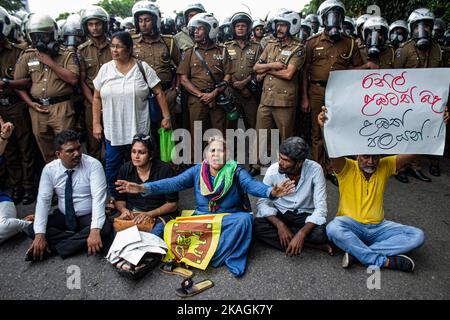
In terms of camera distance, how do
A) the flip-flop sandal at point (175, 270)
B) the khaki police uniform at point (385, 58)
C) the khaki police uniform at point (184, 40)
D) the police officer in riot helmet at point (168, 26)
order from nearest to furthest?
the flip-flop sandal at point (175, 270)
the khaki police uniform at point (385, 58)
the khaki police uniform at point (184, 40)
the police officer in riot helmet at point (168, 26)

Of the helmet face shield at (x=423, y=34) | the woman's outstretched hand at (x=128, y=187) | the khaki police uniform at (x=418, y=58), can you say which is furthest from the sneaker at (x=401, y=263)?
the helmet face shield at (x=423, y=34)

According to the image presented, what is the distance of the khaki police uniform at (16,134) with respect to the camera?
14.6 feet

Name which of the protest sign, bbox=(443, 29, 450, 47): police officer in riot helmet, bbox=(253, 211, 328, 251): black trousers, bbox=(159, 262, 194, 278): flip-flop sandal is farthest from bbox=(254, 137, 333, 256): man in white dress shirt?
bbox=(443, 29, 450, 47): police officer in riot helmet

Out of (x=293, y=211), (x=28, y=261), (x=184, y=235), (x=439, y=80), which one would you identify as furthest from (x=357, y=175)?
(x=28, y=261)

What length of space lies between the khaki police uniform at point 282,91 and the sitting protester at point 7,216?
3058mm

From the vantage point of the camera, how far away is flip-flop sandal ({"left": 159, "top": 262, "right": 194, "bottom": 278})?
292 centimetres

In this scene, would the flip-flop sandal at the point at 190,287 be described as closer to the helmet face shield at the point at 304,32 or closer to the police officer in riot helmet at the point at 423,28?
the police officer in riot helmet at the point at 423,28

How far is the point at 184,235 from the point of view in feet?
10.4

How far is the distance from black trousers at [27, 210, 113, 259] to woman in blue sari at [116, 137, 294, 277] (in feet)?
1.56

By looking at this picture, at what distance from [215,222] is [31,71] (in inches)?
116

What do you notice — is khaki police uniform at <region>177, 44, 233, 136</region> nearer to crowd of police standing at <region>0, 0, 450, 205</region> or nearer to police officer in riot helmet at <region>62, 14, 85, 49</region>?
crowd of police standing at <region>0, 0, 450, 205</region>

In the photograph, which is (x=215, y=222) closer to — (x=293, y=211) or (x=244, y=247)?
(x=244, y=247)

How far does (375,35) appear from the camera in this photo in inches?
199
